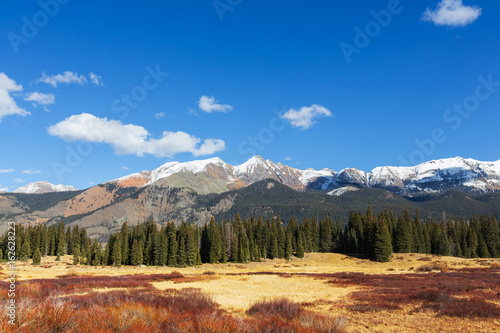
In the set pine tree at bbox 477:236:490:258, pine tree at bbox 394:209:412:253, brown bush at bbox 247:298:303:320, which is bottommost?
pine tree at bbox 477:236:490:258

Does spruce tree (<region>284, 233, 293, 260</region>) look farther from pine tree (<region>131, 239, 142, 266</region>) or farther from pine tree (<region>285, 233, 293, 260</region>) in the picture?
pine tree (<region>131, 239, 142, 266</region>)

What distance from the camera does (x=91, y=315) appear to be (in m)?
10.5

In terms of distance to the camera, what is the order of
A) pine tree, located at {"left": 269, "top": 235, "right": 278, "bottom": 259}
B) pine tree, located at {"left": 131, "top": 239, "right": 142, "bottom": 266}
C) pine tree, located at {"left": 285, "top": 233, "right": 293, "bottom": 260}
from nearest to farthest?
pine tree, located at {"left": 131, "top": 239, "right": 142, "bottom": 266}, pine tree, located at {"left": 285, "top": 233, "right": 293, "bottom": 260}, pine tree, located at {"left": 269, "top": 235, "right": 278, "bottom": 259}

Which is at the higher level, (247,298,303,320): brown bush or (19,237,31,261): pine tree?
(247,298,303,320): brown bush

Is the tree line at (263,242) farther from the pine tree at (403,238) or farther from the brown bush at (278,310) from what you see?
the brown bush at (278,310)

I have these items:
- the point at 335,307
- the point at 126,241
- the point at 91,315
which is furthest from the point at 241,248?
the point at 91,315

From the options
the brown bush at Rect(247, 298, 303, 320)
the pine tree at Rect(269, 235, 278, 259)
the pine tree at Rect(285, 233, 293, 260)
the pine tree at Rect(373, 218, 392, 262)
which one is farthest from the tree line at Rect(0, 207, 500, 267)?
the brown bush at Rect(247, 298, 303, 320)

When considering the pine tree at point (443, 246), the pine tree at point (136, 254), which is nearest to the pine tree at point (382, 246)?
the pine tree at point (443, 246)

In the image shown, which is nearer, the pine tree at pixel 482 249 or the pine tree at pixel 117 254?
the pine tree at pixel 117 254

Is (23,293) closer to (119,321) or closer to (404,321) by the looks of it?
(119,321)

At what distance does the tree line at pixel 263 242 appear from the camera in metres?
79.3

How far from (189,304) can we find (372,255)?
75.9 m

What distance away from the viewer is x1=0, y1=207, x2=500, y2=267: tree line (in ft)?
260

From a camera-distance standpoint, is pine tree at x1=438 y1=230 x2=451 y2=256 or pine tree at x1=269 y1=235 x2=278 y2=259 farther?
pine tree at x1=269 y1=235 x2=278 y2=259
